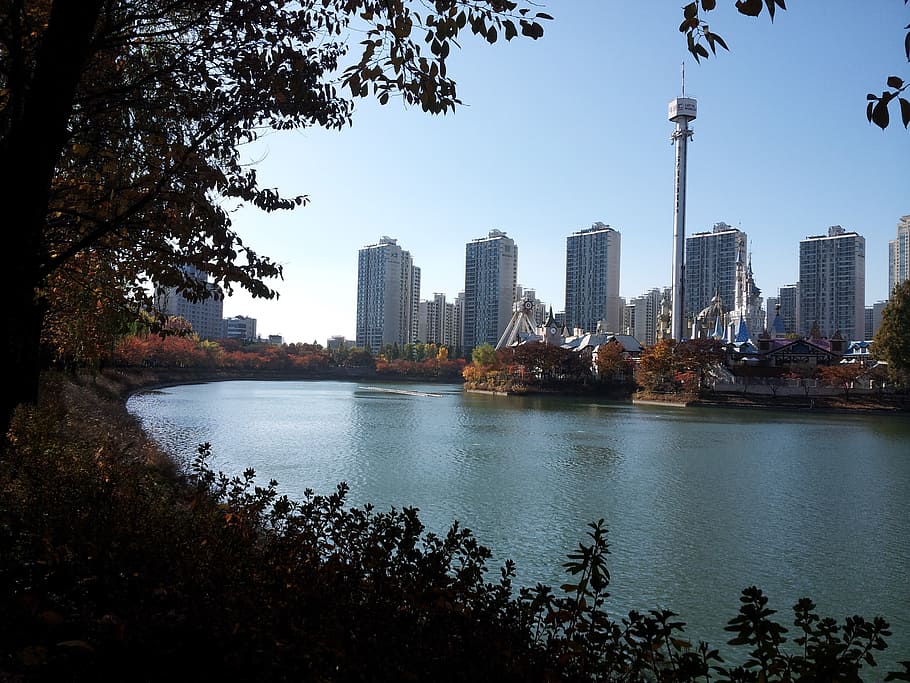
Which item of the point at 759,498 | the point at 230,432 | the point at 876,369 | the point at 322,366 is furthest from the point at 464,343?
the point at 759,498

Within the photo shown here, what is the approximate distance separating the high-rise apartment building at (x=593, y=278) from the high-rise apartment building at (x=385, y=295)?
28.5 meters

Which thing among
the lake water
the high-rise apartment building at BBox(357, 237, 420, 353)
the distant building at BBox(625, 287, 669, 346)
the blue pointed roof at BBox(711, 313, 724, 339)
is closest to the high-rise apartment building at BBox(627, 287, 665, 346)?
the distant building at BBox(625, 287, 669, 346)

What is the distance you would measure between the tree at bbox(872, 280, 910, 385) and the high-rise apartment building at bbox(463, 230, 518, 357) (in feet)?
215

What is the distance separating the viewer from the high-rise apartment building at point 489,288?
10669cm

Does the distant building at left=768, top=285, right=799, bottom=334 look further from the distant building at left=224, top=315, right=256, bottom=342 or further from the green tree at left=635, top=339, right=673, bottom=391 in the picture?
the distant building at left=224, top=315, right=256, bottom=342

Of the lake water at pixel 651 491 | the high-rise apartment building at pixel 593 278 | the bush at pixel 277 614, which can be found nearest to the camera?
the bush at pixel 277 614

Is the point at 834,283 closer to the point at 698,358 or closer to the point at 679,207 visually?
the point at 679,207

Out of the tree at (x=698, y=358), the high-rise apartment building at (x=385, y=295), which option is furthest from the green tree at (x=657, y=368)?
the high-rise apartment building at (x=385, y=295)

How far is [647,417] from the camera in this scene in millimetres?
34250

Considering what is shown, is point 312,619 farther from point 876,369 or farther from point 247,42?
point 876,369

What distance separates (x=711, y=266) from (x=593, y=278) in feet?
56.4

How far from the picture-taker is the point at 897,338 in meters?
41.7

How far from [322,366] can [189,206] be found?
7950 centimetres

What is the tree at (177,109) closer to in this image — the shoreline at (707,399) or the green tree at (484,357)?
the shoreline at (707,399)
